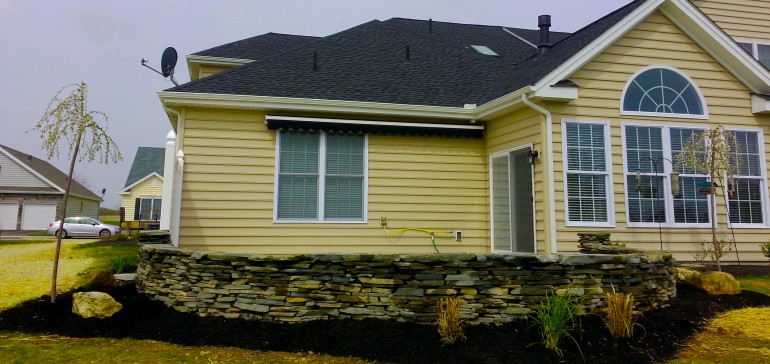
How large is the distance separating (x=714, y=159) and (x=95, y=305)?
894 cm

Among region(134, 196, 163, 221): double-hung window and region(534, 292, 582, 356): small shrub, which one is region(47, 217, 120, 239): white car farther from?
region(534, 292, 582, 356): small shrub

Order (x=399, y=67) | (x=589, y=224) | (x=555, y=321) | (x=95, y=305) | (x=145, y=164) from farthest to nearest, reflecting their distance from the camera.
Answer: (x=145, y=164) → (x=399, y=67) → (x=589, y=224) → (x=95, y=305) → (x=555, y=321)

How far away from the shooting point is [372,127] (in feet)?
27.4

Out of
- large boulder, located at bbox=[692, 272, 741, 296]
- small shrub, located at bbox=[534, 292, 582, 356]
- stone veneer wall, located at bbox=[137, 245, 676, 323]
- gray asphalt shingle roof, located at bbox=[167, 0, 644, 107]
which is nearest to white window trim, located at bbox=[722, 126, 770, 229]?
large boulder, located at bbox=[692, 272, 741, 296]

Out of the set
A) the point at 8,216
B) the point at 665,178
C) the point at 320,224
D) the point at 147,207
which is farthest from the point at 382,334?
the point at 8,216

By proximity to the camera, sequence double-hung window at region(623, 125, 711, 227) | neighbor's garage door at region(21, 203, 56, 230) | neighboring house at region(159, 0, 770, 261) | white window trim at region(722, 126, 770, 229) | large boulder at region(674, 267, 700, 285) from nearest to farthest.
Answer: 1. large boulder at region(674, 267, 700, 285)
2. neighboring house at region(159, 0, 770, 261)
3. double-hung window at region(623, 125, 711, 227)
4. white window trim at region(722, 126, 770, 229)
5. neighbor's garage door at region(21, 203, 56, 230)

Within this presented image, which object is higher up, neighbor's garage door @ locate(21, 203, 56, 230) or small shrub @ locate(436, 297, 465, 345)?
neighbor's garage door @ locate(21, 203, 56, 230)

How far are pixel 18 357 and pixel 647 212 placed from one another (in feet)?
28.0

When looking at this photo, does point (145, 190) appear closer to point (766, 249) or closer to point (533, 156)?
point (533, 156)

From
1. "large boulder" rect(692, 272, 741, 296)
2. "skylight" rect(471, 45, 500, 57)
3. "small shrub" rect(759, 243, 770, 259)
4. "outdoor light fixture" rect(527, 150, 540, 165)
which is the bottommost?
"large boulder" rect(692, 272, 741, 296)

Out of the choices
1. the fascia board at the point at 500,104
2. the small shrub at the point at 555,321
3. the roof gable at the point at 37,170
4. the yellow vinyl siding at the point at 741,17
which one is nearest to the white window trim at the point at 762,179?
the yellow vinyl siding at the point at 741,17

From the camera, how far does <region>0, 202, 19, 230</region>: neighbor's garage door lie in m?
28.0

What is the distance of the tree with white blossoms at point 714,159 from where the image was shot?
7258mm

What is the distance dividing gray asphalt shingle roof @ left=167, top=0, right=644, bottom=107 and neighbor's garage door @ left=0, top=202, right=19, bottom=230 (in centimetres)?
2564
